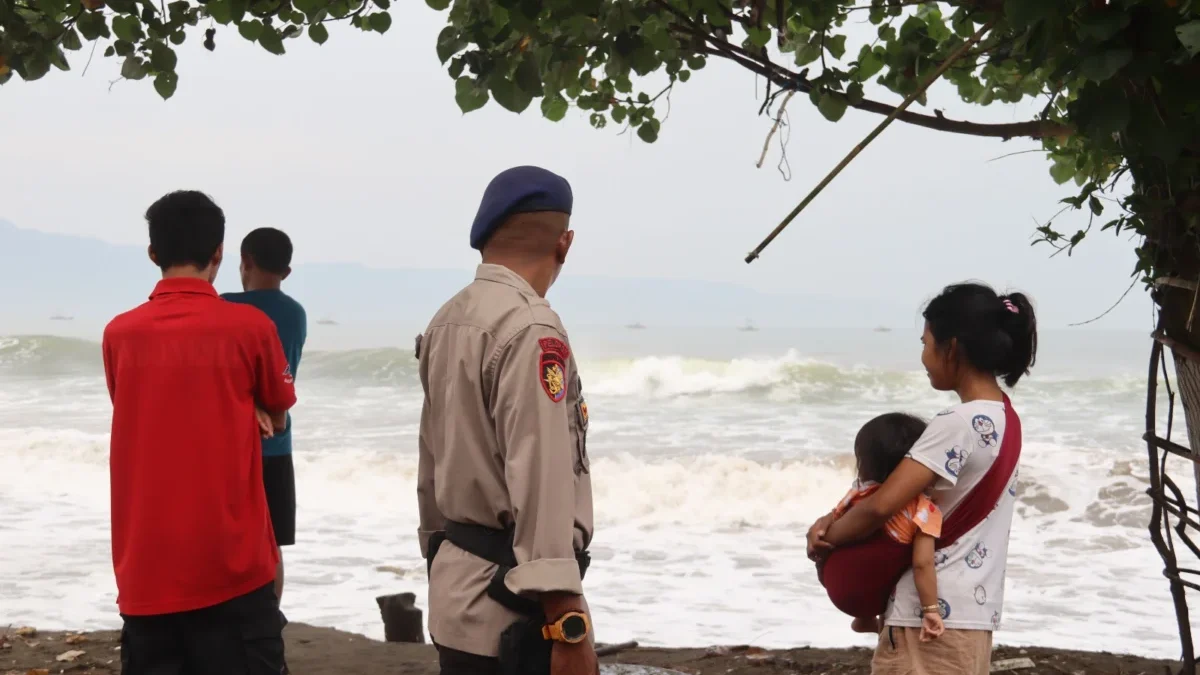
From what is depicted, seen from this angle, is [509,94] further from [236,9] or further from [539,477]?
[539,477]

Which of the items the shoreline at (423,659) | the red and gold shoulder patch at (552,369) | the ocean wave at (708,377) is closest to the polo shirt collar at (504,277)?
the red and gold shoulder patch at (552,369)

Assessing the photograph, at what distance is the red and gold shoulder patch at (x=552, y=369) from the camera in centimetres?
207

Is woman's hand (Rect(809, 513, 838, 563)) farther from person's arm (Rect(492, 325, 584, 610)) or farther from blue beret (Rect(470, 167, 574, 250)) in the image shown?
blue beret (Rect(470, 167, 574, 250))

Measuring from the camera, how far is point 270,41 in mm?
3912

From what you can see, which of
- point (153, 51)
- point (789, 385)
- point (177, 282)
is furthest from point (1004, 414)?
point (789, 385)

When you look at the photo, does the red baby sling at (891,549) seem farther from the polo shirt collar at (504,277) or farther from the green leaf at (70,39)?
the green leaf at (70,39)

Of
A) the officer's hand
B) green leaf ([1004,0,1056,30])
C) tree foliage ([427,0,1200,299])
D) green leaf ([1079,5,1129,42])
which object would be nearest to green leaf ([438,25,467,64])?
tree foliage ([427,0,1200,299])

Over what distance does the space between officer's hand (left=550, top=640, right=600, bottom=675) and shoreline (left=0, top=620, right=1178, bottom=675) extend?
113 inches

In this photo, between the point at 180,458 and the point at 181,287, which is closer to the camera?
the point at 180,458

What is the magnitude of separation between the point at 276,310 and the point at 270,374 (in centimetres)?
157

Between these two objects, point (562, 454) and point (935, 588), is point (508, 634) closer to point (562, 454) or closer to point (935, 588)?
point (562, 454)

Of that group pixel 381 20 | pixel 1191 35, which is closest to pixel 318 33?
pixel 381 20

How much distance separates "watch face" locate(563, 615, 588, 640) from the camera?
204 cm

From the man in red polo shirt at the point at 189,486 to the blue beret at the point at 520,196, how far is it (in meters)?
0.91
